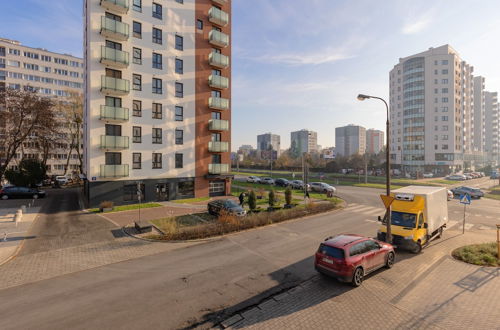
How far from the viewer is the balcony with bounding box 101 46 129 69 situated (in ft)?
76.0

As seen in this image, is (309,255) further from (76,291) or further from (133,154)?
(133,154)

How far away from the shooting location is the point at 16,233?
15797mm

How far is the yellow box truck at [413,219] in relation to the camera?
40.5ft

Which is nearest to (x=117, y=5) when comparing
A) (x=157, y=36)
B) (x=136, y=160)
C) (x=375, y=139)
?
(x=157, y=36)

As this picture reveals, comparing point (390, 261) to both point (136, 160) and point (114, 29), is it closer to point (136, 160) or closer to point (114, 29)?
point (136, 160)

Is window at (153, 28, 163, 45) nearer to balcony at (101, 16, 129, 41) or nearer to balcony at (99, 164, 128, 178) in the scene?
balcony at (101, 16, 129, 41)

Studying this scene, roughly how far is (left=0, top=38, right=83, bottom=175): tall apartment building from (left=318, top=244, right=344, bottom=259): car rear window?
70041 mm

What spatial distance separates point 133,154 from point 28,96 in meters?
19.8

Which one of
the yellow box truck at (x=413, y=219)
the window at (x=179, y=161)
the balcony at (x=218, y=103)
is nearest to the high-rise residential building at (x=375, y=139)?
the balcony at (x=218, y=103)

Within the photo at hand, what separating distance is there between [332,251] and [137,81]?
25.8m

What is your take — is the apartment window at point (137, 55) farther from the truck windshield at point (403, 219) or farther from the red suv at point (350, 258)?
the truck windshield at point (403, 219)

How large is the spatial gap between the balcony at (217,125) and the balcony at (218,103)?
5.58 ft

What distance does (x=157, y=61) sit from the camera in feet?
89.9

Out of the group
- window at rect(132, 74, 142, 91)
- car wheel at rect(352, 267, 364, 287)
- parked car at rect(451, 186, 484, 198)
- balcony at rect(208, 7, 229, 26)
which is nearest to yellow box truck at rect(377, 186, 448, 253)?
car wheel at rect(352, 267, 364, 287)
